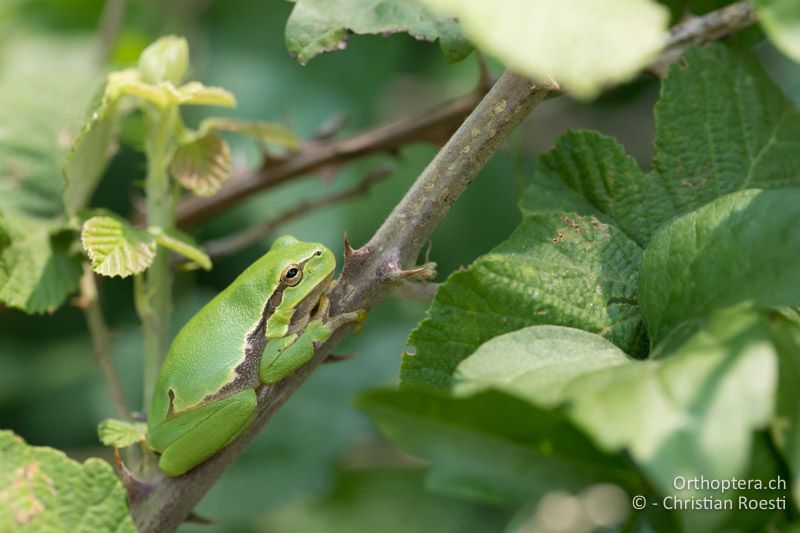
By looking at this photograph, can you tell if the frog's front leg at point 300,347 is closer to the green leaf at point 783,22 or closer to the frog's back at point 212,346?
the frog's back at point 212,346

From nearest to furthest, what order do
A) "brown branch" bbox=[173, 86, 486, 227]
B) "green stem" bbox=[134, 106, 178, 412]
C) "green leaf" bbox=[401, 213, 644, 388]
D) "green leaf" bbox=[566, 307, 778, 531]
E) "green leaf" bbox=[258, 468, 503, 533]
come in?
"green leaf" bbox=[566, 307, 778, 531]
"green leaf" bbox=[401, 213, 644, 388]
"green stem" bbox=[134, 106, 178, 412]
"brown branch" bbox=[173, 86, 486, 227]
"green leaf" bbox=[258, 468, 503, 533]

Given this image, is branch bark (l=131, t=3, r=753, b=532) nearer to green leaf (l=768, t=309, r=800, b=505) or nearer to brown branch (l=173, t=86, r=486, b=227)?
green leaf (l=768, t=309, r=800, b=505)

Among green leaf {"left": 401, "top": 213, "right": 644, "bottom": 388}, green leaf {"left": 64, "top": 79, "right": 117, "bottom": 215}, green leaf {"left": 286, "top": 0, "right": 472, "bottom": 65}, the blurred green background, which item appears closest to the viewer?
green leaf {"left": 401, "top": 213, "right": 644, "bottom": 388}

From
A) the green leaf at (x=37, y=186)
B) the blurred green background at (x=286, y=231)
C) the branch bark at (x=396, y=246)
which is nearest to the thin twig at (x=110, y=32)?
the blurred green background at (x=286, y=231)

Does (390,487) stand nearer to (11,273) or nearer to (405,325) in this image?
(405,325)

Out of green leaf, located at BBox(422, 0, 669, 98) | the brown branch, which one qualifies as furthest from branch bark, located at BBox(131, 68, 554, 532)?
the brown branch

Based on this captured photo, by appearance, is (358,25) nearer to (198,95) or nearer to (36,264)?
(198,95)

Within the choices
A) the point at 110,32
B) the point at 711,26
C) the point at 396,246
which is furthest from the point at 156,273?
the point at 110,32
